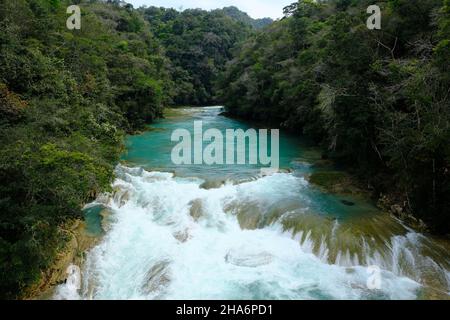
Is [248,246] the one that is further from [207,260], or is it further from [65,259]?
[65,259]

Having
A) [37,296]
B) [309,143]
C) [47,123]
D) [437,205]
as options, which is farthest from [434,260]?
[309,143]

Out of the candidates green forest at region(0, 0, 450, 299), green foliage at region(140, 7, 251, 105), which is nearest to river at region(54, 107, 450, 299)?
green forest at region(0, 0, 450, 299)

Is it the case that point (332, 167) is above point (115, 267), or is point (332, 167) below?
above

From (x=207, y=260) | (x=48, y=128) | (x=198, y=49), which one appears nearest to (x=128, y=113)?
(x=48, y=128)

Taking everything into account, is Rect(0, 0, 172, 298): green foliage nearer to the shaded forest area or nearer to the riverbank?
the shaded forest area

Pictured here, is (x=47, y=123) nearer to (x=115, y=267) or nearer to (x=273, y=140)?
(x=115, y=267)

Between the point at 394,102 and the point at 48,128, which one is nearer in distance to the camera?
the point at 394,102

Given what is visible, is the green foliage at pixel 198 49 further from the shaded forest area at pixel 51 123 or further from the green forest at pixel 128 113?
the green forest at pixel 128 113
